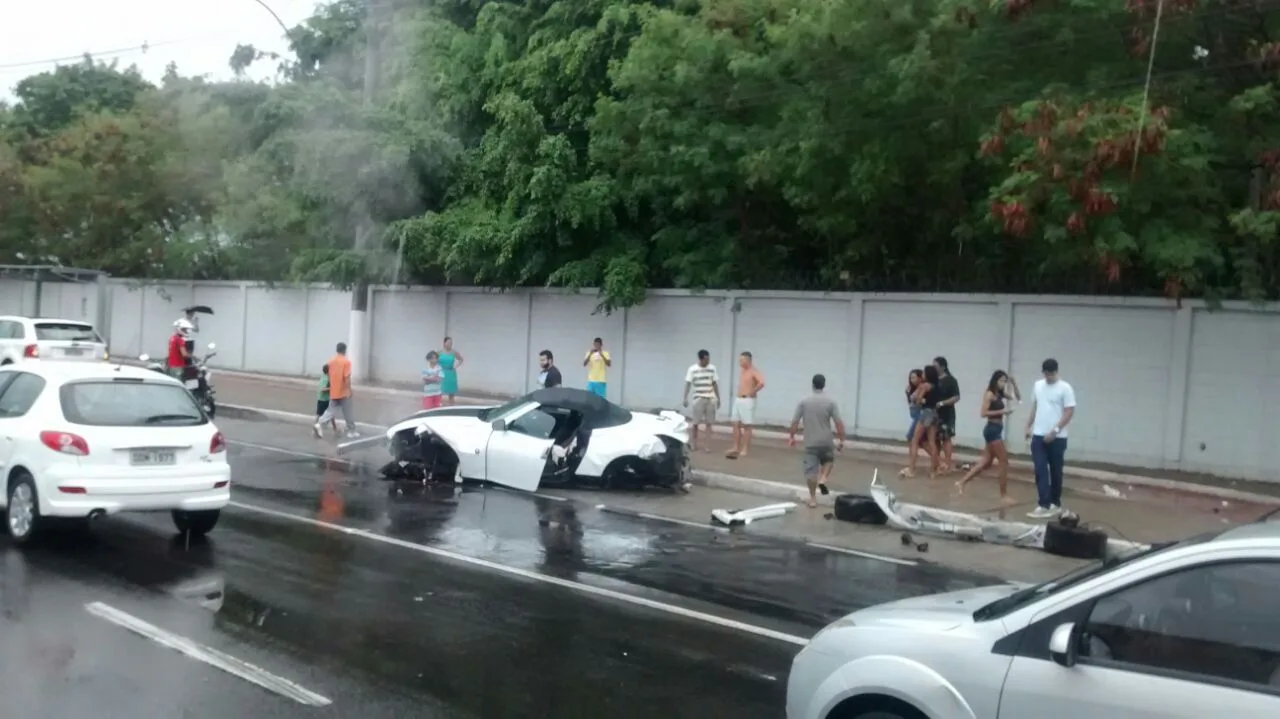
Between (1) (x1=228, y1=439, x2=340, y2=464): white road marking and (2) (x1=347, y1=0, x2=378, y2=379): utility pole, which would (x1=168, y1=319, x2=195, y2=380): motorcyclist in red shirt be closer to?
(1) (x1=228, y1=439, x2=340, y2=464): white road marking

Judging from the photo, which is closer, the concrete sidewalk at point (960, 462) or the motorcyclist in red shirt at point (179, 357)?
the concrete sidewalk at point (960, 462)

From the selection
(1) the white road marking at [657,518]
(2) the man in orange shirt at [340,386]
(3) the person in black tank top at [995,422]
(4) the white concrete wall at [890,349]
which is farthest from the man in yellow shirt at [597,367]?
(3) the person in black tank top at [995,422]

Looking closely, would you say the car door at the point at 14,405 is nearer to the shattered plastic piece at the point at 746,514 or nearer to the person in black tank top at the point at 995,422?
the shattered plastic piece at the point at 746,514

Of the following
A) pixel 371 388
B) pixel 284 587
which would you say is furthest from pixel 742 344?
pixel 284 587

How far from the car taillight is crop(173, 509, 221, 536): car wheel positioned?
1269mm

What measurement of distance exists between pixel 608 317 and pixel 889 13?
352 inches

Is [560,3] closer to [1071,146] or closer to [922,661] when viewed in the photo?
[1071,146]

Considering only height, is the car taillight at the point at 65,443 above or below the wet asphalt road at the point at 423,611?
Answer: above

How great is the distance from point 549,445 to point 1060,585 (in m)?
10.3

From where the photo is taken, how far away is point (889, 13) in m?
17.9

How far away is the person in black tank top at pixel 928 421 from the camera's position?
16.3 m

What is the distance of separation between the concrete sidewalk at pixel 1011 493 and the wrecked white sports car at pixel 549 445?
149 cm

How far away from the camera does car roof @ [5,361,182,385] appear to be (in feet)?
35.0

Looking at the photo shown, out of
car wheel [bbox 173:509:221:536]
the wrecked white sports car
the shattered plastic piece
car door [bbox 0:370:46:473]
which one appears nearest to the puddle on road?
the wrecked white sports car
